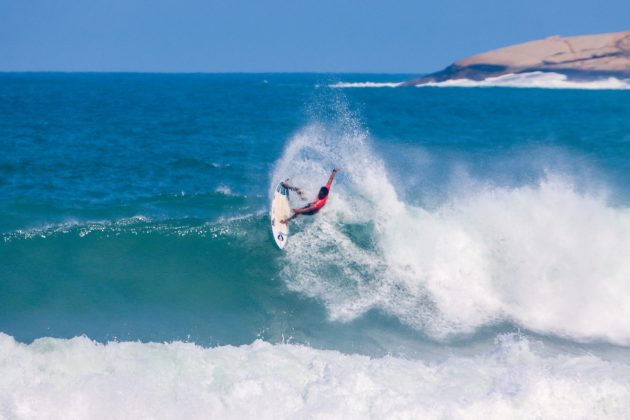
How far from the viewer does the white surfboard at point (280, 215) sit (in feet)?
50.3

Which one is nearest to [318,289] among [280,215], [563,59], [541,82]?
[280,215]

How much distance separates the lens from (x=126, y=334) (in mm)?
11680

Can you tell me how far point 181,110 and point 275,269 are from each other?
41147mm

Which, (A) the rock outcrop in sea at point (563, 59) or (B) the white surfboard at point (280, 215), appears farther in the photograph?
(A) the rock outcrop in sea at point (563, 59)

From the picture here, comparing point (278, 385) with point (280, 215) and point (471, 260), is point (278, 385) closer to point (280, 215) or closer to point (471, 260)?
point (471, 260)

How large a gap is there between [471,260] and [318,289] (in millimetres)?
3712

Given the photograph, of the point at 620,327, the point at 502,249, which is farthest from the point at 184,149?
the point at 620,327

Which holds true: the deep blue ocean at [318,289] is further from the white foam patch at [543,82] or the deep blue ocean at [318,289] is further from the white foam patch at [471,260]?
the white foam patch at [543,82]

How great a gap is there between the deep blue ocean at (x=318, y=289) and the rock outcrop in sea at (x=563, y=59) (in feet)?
255

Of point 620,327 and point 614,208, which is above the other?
point 614,208

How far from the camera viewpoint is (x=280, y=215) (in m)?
15.8

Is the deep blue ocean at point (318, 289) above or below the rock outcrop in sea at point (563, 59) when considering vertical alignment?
below

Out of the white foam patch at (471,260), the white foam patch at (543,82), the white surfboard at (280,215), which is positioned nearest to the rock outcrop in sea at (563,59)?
the white foam patch at (543,82)

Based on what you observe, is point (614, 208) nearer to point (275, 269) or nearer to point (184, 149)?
point (275, 269)
